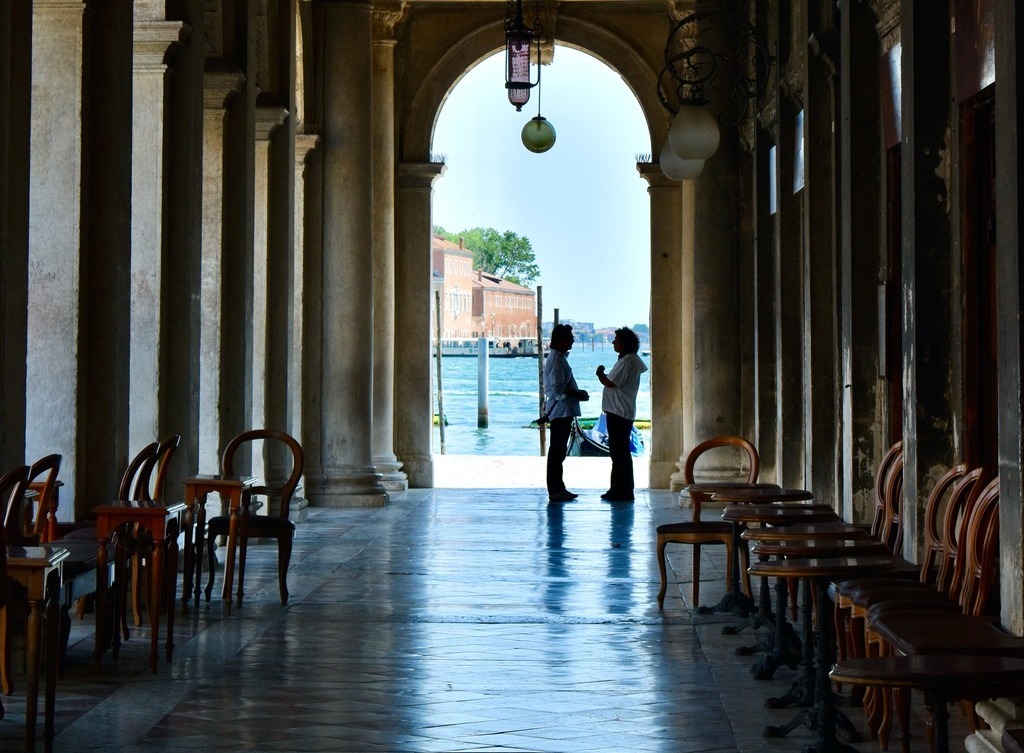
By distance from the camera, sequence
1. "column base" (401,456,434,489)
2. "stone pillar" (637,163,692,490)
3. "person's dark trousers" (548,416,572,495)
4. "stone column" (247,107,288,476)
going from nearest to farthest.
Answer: "stone column" (247,107,288,476)
"person's dark trousers" (548,416,572,495)
"stone pillar" (637,163,692,490)
"column base" (401,456,434,489)

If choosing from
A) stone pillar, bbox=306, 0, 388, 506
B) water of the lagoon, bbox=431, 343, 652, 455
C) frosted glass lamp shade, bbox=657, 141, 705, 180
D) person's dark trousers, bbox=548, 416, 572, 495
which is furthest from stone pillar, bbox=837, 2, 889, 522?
water of the lagoon, bbox=431, 343, 652, 455

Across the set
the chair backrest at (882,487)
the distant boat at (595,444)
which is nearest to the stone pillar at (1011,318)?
the chair backrest at (882,487)

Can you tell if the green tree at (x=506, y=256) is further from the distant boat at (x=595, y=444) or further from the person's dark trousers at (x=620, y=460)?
the person's dark trousers at (x=620, y=460)

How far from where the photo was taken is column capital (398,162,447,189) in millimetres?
17578

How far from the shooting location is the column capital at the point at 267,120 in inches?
505

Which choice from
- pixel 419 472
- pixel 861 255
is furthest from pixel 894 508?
pixel 419 472

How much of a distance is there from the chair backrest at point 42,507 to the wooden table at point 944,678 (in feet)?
12.9

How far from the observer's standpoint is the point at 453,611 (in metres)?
8.40

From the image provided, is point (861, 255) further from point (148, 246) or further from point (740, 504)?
point (148, 246)

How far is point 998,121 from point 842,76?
4170 mm

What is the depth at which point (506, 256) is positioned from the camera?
104625 millimetres

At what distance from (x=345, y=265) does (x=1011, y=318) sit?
1034 centimetres

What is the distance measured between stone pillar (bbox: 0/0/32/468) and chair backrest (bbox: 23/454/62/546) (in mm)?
188

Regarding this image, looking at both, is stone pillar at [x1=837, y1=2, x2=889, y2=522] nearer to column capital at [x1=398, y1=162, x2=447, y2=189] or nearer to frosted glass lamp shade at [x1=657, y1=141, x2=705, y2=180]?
frosted glass lamp shade at [x1=657, y1=141, x2=705, y2=180]
